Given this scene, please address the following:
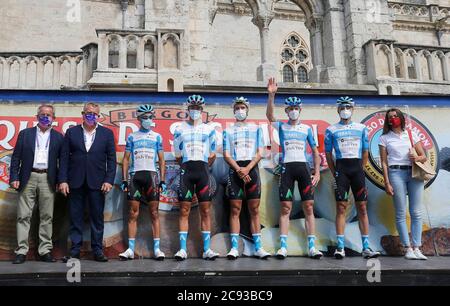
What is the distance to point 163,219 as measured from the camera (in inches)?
218

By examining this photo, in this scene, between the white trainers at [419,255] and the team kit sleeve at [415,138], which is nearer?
the white trainers at [419,255]

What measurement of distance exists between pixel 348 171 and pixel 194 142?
195 centimetres

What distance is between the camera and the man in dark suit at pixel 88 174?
16.2ft

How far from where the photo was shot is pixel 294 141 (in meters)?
5.33

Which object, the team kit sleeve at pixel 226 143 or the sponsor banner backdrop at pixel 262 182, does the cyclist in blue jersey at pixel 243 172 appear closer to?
the team kit sleeve at pixel 226 143

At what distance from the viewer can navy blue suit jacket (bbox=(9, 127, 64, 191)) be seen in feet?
16.3

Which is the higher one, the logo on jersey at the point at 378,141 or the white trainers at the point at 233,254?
the logo on jersey at the point at 378,141

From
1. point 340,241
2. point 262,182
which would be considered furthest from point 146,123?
point 340,241

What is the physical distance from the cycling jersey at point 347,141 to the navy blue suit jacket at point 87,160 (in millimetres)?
2766

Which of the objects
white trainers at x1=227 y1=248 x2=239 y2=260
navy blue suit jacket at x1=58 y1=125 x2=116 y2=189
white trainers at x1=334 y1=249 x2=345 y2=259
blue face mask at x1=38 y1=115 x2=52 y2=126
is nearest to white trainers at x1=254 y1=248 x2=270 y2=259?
white trainers at x1=227 y1=248 x2=239 y2=260

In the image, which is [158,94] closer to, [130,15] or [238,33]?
[130,15]

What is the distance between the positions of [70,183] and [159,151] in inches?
44.2

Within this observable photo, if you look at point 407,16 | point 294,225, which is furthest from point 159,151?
point 407,16

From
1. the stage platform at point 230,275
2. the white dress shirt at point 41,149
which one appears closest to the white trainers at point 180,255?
the stage platform at point 230,275
